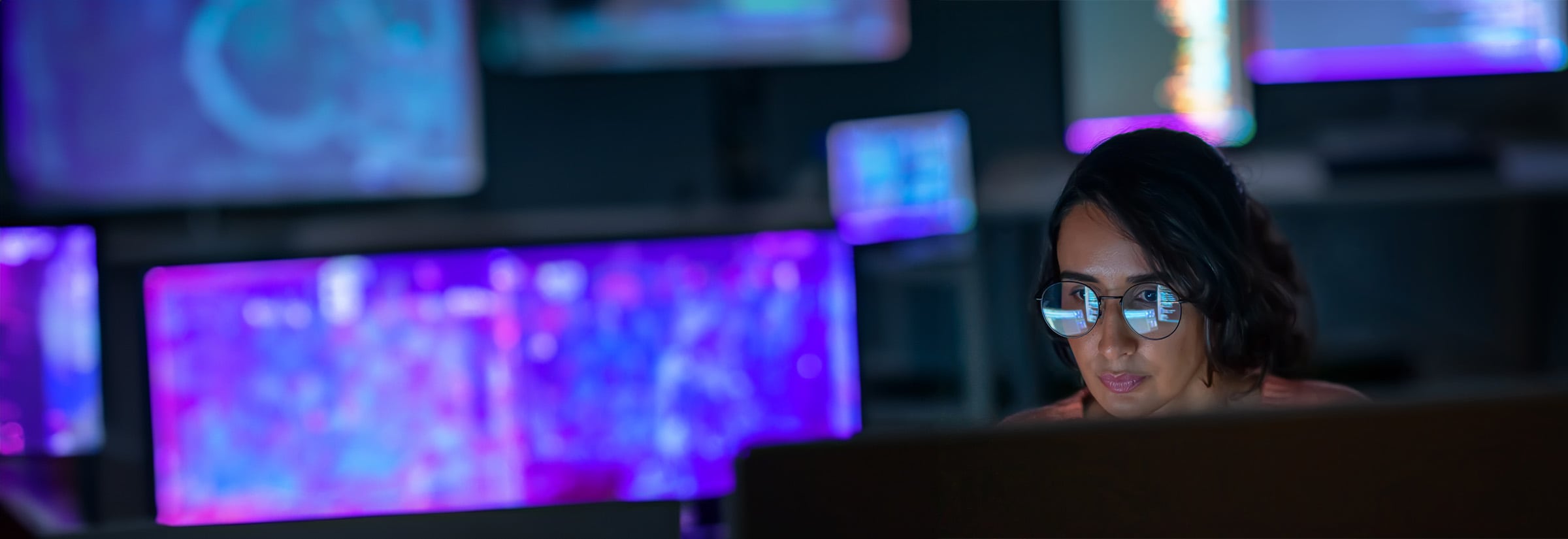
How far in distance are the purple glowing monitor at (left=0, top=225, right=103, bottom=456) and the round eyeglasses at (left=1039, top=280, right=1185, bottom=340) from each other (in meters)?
1.34

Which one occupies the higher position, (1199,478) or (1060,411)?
(1199,478)

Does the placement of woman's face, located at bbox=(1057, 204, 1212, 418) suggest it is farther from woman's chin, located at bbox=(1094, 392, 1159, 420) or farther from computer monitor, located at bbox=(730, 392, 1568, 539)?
computer monitor, located at bbox=(730, 392, 1568, 539)

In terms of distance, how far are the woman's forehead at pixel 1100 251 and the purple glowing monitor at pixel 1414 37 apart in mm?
2158

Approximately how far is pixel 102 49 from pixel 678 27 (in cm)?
121

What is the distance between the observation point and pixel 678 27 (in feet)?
8.82

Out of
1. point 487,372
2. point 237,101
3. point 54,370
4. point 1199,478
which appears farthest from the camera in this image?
point 237,101

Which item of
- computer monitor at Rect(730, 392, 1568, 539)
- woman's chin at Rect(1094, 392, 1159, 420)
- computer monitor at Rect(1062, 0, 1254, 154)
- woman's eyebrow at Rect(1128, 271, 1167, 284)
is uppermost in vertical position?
computer monitor at Rect(1062, 0, 1254, 154)

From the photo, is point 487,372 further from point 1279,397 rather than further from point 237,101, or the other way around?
point 237,101

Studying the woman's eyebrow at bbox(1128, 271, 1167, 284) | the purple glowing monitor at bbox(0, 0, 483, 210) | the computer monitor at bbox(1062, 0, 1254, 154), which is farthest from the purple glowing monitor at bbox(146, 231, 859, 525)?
the computer monitor at bbox(1062, 0, 1254, 154)

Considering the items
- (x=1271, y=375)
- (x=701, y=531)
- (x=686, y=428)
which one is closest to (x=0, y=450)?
(x=686, y=428)

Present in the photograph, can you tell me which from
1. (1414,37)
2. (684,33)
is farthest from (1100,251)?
(1414,37)

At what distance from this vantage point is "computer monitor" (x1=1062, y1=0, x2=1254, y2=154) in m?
2.79

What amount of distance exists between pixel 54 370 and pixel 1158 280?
5.03 feet

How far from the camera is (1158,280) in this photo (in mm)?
873
